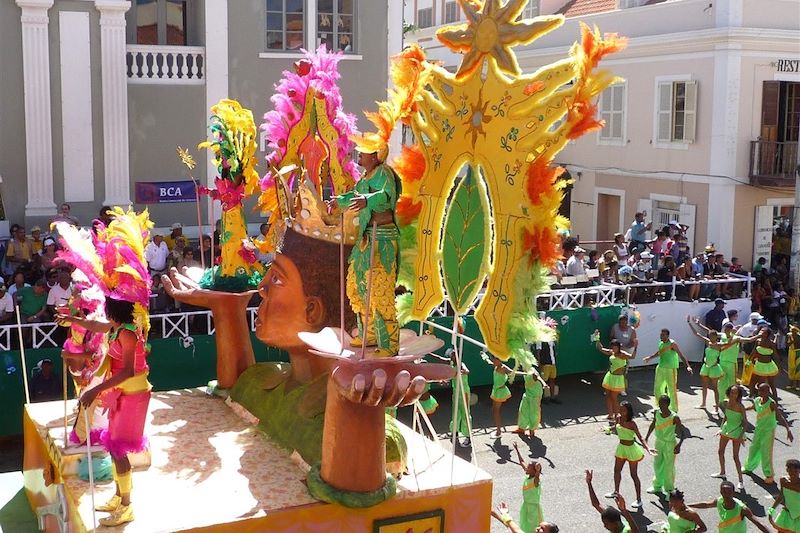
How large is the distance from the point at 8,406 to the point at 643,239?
1133 cm

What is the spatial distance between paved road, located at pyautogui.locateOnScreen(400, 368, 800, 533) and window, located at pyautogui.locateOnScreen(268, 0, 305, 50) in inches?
269

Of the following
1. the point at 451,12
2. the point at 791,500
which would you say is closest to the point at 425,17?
the point at 451,12

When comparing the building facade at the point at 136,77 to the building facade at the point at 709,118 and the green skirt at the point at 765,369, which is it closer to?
the building facade at the point at 709,118

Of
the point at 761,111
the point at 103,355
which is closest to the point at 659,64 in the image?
the point at 761,111

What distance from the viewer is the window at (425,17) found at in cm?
3181

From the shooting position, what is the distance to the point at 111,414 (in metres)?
7.08

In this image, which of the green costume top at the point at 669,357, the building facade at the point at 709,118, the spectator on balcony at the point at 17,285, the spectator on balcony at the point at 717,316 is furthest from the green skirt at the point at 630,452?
the building facade at the point at 709,118

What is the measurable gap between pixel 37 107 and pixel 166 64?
224cm

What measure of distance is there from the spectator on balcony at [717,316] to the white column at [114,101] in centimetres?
950

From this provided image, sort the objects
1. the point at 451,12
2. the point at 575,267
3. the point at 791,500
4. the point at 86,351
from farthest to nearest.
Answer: the point at 451,12 → the point at 575,267 → the point at 791,500 → the point at 86,351

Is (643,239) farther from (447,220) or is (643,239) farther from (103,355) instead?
(103,355)

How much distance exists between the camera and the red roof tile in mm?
25125

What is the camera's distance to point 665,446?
1122 centimetres

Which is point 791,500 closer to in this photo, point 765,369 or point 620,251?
point 765,369
